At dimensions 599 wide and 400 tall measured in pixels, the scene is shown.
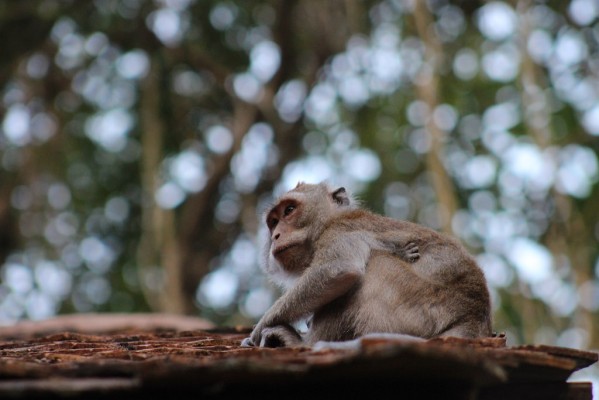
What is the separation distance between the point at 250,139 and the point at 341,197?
994 cm

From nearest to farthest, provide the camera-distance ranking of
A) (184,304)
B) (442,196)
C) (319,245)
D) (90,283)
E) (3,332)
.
A: (319,245) → (3,332) → (442,196) → (184,304) → (90,283)

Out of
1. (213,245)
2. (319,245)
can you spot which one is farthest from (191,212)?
(319,245)

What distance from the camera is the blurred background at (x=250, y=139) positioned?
605 inches

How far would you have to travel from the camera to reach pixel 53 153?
1866cm

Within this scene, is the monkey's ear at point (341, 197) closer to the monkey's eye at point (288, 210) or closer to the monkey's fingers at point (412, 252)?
the monkey's eye at point (288, 210)

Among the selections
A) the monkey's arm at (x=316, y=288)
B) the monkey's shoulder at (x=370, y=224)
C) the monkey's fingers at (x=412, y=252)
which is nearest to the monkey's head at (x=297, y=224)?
the monkey's shoulder at (x=370, y=224)

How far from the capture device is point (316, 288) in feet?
18.4

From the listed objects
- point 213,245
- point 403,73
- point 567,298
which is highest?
point 403,73

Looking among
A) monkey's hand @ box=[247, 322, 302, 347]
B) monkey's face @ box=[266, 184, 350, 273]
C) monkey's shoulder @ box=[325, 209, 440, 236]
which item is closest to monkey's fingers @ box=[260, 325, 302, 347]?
monkey's hand @ box=[247, 322, 302, 347]

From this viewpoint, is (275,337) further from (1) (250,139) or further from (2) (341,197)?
(1) (250,139)

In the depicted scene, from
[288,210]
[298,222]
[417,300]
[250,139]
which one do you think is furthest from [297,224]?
[250,139]

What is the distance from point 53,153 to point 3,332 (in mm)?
10507

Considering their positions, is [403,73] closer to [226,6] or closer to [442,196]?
[226,6]

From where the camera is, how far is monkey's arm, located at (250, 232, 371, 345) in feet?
18.4
